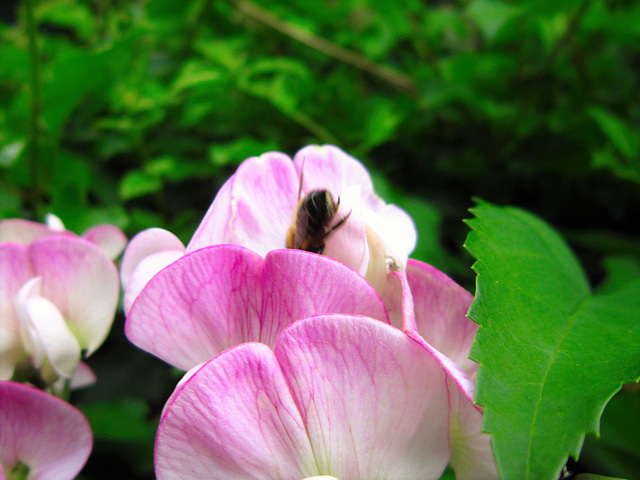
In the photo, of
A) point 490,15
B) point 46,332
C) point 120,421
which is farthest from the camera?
point 490,15

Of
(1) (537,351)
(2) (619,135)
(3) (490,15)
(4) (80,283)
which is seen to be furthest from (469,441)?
(3) (490,15)

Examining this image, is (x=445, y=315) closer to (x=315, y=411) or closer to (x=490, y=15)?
(x=315, y=411)

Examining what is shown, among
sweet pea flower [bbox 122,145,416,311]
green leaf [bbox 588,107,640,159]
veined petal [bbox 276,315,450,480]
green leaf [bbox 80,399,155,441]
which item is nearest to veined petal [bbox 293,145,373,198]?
sweet pea flower [bbox 122,145,416,311]

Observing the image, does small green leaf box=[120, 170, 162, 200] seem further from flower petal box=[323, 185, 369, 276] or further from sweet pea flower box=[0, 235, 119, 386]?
flower petal box=[323, 185, 369, 276]

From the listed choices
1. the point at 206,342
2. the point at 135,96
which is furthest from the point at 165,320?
the point at 135,96

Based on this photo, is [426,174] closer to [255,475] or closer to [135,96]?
[135,96]

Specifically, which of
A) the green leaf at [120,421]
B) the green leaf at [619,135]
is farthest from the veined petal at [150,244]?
the green leaf at [619,135]
